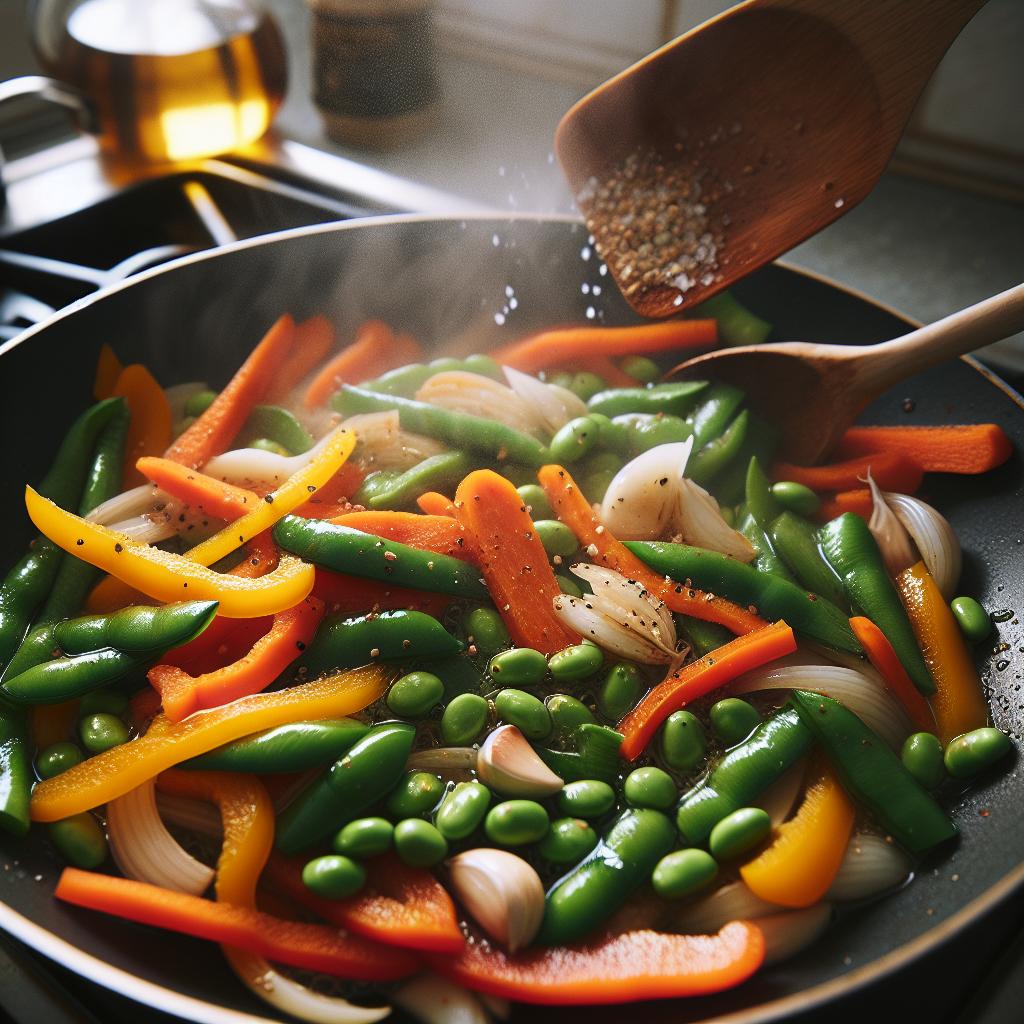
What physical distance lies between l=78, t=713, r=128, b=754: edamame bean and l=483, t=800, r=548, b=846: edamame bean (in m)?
0.61

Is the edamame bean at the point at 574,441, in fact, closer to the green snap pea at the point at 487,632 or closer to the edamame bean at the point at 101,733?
the green snap pea at the point at 487,632

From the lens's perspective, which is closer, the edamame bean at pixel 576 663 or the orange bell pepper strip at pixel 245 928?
the orange bell pepper strip at pixel 245 928

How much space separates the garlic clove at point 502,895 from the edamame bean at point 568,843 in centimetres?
5

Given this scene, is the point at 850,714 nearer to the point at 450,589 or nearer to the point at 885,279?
the point at 450,589

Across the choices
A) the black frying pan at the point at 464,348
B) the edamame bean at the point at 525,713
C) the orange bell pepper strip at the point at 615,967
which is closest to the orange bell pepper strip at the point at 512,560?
the edamame bean at the point at 525,713

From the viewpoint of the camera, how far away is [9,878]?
4.75 ft

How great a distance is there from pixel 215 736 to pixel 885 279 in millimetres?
2639

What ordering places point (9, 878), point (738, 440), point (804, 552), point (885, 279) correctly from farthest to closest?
point (885, 279), point (738, 440), point (804, 552), point (9, 878)

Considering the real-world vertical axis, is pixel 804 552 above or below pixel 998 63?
below

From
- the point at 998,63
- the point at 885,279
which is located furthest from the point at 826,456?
the point at 998,63

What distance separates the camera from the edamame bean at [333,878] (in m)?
1.40

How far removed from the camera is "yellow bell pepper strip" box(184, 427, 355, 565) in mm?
1811

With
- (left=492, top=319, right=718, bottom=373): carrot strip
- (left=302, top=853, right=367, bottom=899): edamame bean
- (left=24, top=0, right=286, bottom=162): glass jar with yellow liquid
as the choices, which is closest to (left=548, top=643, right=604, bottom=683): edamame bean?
(left=302, top=853, right=367, bottom=899): edamame bean

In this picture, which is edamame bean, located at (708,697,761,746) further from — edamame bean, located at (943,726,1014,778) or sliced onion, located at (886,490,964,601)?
sliced onion, located at (886,490,964,601)
